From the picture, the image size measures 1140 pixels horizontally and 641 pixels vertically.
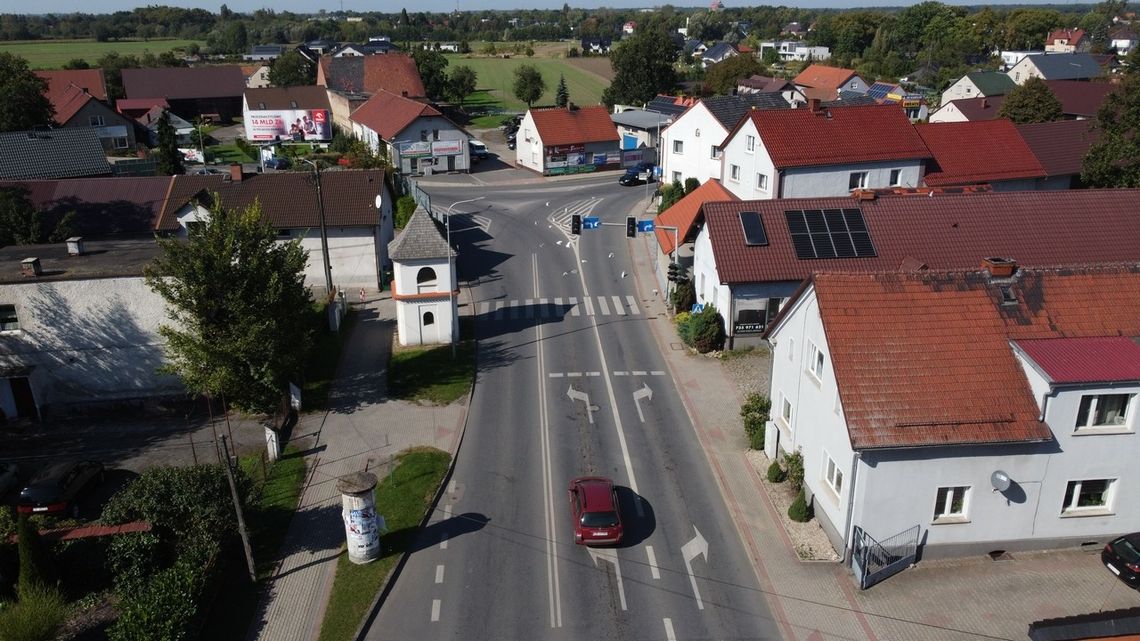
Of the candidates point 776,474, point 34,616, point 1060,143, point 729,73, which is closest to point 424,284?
point 776,474

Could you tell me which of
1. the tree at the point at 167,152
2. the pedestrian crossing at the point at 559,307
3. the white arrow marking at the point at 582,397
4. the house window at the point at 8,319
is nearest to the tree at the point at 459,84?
the tree at the point at 167,152

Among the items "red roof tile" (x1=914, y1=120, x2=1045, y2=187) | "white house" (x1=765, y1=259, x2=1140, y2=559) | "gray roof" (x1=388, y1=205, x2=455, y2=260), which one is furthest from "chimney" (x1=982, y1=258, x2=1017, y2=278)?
"red roof tile" (x1=914, y1=120, x2=1045, y2=187)

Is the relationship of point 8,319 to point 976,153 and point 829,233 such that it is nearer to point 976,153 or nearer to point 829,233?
point 829,233

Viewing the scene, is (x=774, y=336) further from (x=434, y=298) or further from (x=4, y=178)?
(x=4, y=178)

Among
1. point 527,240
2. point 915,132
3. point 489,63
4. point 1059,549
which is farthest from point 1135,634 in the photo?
point 489,63

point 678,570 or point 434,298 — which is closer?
point 678,570

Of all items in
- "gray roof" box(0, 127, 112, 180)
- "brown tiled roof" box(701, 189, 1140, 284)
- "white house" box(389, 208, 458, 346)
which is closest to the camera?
"brown tiled roof" box(701, 189, 1140, 284)

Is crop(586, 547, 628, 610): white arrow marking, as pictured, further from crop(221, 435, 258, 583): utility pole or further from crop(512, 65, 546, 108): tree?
crop(512, 65, 546, 108): tree
